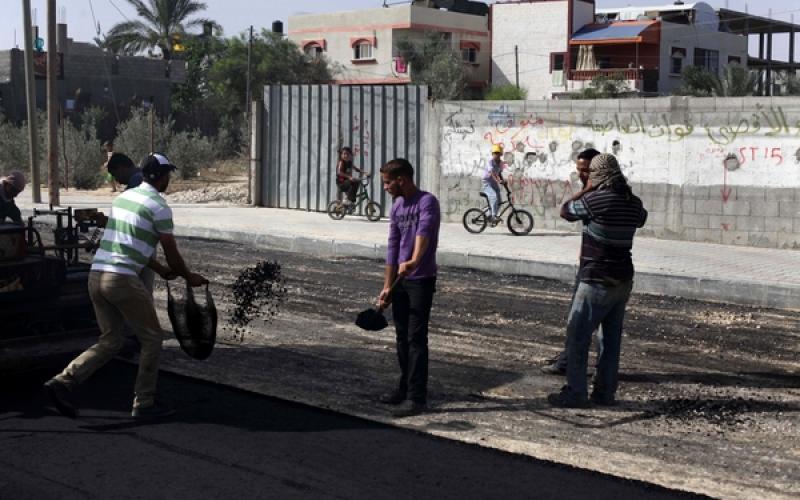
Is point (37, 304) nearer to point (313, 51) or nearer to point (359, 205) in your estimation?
point (359, 205)

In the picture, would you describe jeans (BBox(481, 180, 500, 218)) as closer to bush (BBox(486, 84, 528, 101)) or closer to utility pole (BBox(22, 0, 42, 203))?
utility pole (BBox(22, 0, 42, 203))

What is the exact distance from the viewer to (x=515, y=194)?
64.9ft

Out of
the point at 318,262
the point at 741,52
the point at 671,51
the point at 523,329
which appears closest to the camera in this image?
the point at 523,329

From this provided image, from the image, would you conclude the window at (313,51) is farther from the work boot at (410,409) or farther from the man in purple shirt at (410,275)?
the work boot at (410,409)

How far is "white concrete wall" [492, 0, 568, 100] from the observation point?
63375 mm

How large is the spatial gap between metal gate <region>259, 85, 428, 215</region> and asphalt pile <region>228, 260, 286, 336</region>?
9183 millimetres

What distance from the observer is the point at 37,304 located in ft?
24.8

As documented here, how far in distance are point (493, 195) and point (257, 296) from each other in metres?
7.91

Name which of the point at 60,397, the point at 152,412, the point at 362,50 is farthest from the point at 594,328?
the point at 362,50

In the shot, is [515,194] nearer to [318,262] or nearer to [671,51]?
[318,262]

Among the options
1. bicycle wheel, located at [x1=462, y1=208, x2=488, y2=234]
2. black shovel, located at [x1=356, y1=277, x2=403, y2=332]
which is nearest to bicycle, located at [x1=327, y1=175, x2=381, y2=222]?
bicycle wheel, located at [x1=462, y1=208, x2=488, y2=234]

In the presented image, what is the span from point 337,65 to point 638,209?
59316 mm

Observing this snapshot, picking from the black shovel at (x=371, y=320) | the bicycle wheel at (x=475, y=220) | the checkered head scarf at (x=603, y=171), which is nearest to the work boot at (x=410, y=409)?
the black shovel at (x=371, y=320)

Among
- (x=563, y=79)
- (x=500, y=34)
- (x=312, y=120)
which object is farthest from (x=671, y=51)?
(x=312, y=120)
